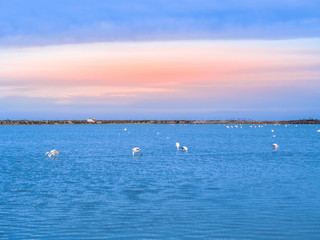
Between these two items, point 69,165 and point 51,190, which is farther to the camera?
point 69,165

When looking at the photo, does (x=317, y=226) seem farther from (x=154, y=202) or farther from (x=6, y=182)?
(x=6, y=182)

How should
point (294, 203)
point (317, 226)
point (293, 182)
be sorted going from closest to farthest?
point (317, 226) → point (294, 203) → point (293, 182)

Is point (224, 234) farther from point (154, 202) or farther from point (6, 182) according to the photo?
point (6, 182)

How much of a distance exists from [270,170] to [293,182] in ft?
20.0

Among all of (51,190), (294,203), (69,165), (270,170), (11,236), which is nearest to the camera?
(11,236)

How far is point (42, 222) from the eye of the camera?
13930mm

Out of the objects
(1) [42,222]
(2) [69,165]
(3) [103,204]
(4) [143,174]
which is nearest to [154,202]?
(3) [103,204]

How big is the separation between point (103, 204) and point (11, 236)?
495cm

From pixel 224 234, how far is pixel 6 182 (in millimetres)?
15429

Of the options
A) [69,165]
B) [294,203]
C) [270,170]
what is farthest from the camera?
[69,165]

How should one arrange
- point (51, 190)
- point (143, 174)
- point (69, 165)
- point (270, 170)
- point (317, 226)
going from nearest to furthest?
point (317, 226), point (51, 190), point (143, 174), point (270, 170), point (69, 165)

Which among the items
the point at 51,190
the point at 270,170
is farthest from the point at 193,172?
the point at 51,190

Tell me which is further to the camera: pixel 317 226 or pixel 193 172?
pixel 193 172

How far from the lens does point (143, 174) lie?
2647 centimetres
